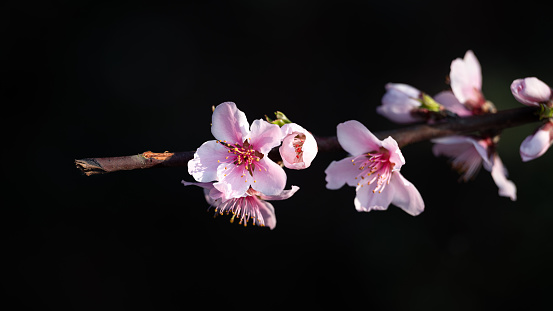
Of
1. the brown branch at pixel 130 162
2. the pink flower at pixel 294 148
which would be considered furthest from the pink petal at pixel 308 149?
the brown branch at pixel 130 162

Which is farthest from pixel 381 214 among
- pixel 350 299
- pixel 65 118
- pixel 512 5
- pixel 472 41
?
pixel 65 118

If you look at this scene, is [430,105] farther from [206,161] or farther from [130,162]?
[130,162]

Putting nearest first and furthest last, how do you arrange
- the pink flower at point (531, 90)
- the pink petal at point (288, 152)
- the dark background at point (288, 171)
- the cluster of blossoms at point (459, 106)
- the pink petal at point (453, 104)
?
the pink petal at point (288, 152) < the pink flower at point (531, 90) < the cluster of blossoms at point (459, 106) < the pink petal at point (453, 104) < the dark background at point (288, 171)

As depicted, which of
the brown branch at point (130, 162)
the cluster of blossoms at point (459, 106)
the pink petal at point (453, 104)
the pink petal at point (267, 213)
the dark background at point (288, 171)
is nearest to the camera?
the brown branch at point (130, 162)

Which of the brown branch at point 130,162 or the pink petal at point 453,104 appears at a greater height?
the pink petal at point 453,104

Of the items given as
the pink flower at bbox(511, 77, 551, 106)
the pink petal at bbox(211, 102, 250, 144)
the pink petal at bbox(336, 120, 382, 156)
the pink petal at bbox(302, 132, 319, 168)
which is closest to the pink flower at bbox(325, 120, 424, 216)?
the pink petal at bbox(336, 120, 382, 156)

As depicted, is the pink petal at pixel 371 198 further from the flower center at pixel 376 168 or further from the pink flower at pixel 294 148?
the pink flower at pixel 294 148

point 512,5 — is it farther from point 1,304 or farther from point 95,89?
point 1,304
